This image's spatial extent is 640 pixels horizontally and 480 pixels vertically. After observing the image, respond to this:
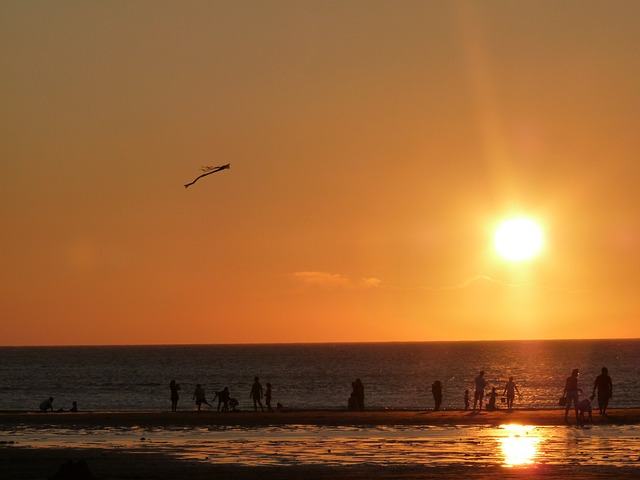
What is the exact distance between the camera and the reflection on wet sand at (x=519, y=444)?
1017 inches

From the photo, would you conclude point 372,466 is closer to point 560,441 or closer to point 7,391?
point 560,441

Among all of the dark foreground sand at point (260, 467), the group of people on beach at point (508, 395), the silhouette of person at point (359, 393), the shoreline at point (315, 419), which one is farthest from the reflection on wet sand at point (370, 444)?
the silhouette of person at point (359, 393)

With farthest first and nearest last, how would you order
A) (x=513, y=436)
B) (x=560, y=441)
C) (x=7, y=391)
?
(x=7, y=391)
(x=513, y=436)
(x=560, y=441)

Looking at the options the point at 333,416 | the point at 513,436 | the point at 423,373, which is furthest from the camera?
the point at 423,373

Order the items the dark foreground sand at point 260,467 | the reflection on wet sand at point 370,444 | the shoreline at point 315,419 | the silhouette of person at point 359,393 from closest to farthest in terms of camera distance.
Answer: the dark foreground sand at point 260,467, the reflection on wet sand at point 370,444, the shoreline at point 315,419, the silhouette of person at point 359,393

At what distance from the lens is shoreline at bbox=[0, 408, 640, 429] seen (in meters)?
38.5

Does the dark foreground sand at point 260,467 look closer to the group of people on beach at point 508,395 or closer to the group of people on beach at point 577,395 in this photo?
the group of people on beach at point 577,395

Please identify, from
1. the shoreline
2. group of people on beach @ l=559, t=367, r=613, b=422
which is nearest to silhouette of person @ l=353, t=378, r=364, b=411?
the shoreline

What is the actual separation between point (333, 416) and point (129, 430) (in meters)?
8.49

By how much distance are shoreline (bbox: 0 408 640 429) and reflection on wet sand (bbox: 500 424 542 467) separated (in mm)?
2178

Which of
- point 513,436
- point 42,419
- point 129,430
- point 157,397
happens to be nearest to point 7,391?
point 157,397

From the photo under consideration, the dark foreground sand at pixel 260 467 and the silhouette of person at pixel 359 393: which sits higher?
the silhouette of person at pixel 359 393

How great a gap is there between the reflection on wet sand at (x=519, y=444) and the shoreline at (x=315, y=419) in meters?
Result: 2.18

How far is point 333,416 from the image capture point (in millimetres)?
41906
